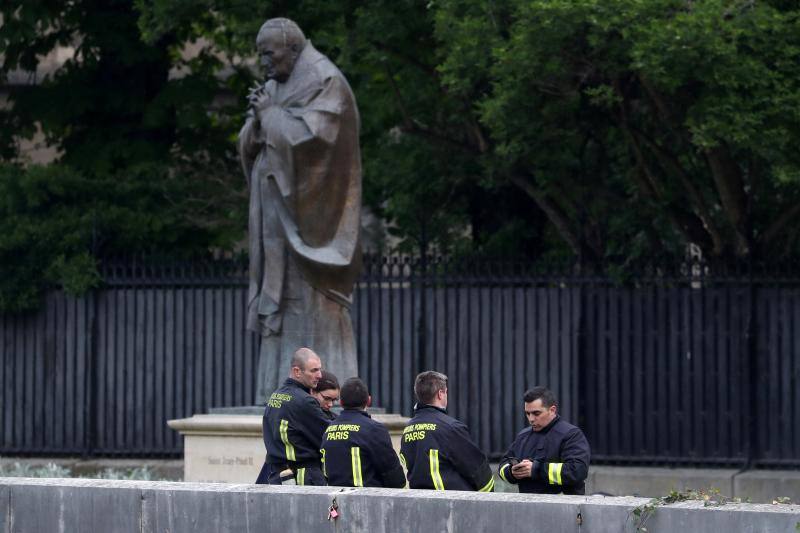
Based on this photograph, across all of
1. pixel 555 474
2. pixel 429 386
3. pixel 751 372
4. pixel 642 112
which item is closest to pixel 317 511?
pixel 429 386

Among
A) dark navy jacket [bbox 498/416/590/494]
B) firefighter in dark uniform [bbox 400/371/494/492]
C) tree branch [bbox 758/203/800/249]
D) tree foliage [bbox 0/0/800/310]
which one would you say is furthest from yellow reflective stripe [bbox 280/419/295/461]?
tree branch [bbox 758/203/800/249]

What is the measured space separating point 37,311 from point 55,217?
1.13 meters

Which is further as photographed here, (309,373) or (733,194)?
(733,194)

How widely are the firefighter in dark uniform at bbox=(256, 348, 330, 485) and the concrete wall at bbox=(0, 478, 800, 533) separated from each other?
1254mm

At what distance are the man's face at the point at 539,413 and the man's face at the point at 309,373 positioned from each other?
1.71 meters

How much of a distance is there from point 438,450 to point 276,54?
4.35 metres

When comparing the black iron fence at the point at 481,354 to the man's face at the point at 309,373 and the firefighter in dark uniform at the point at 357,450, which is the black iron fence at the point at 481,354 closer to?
the man's face at the point at 309,373

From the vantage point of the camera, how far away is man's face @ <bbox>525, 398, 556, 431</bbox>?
8.73 metres

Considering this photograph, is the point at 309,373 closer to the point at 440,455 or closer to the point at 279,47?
the point at 440,455

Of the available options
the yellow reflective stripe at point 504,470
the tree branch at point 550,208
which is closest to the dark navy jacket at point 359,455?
the yellow reflective stripe at point 504,470

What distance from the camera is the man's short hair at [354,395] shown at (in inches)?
361

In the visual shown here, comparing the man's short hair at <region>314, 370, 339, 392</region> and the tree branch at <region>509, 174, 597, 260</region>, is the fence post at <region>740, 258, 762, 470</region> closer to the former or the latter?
the tree branch at <region>509, 174, 597, 260</region>

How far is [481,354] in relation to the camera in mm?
17328

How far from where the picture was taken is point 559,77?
16.1 m
